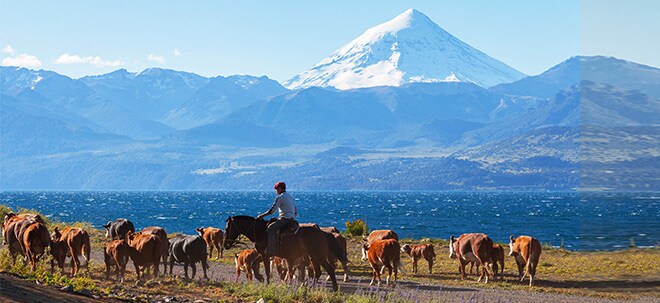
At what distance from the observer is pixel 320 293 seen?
74.3ft

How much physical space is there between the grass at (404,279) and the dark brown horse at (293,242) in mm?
816

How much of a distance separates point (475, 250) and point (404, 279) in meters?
2.44

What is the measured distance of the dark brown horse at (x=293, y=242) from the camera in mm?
24688

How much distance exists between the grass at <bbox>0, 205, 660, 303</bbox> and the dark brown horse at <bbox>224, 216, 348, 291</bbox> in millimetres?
816

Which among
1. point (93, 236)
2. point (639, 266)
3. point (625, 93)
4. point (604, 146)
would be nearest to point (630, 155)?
point (604, 146)

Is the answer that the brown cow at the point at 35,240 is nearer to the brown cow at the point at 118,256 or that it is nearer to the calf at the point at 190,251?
the brown cow at the point at 118,256

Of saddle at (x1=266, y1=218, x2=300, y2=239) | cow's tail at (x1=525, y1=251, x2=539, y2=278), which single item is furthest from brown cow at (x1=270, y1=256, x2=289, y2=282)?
cow's tail at (x1=525, y1=251, x2=539, y2=278)

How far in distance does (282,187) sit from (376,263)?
533cm

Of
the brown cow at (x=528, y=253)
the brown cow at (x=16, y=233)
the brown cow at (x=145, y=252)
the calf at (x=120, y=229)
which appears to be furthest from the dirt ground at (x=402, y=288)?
the brown cow at (x=16, y=233)

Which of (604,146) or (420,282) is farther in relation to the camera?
(604,146)

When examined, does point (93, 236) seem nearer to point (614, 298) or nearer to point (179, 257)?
point (179, 257)

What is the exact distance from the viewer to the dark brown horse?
2469 centimetres

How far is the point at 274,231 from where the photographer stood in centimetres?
2461

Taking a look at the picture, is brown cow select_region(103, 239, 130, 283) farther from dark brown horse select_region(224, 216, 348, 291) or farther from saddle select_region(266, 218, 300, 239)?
saddle select_region(266, 218, 300, 239)
